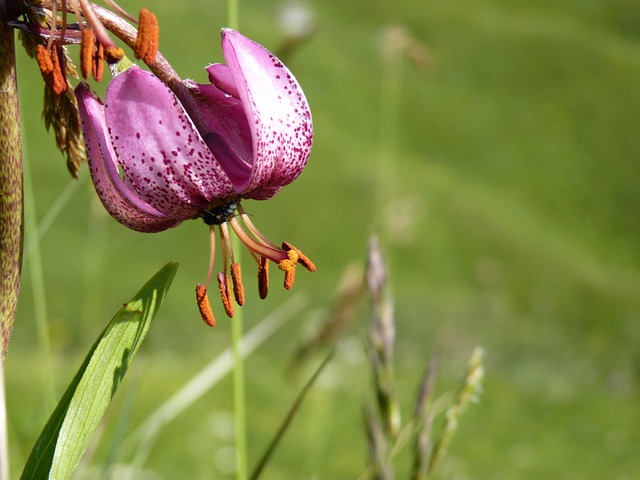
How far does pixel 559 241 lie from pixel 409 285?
2.74 metres

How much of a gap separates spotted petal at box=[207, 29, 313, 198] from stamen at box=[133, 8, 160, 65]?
0.26 feet

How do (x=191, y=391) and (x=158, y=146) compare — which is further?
(x=191, y=391)

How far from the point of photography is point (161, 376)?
9984mm

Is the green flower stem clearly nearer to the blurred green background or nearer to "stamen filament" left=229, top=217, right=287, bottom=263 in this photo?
"stamen filament" left=229, top=217, right=287, bottom=263

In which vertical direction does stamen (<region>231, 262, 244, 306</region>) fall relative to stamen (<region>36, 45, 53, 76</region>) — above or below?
below

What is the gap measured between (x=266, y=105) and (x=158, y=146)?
10 centimetres

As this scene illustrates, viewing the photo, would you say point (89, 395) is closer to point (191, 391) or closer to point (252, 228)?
point (252, 228)

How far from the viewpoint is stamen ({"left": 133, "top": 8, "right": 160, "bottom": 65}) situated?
70 centimetres

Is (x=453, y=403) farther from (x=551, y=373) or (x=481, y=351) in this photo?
(x=551, y=373)

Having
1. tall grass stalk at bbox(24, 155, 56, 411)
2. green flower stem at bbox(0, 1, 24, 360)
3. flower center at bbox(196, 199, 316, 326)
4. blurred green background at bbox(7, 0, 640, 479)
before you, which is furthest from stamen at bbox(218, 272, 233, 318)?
blurred green background at bbox(7, 0, 640, 479)

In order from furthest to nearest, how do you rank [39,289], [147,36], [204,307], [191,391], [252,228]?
[191,391]
[39,289]
[252,228]
[204,307]
[147,36]

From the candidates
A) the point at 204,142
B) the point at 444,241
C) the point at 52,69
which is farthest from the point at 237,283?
the point at 444,241

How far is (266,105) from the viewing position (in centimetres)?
79

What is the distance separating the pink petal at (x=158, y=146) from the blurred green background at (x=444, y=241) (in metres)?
5.81
